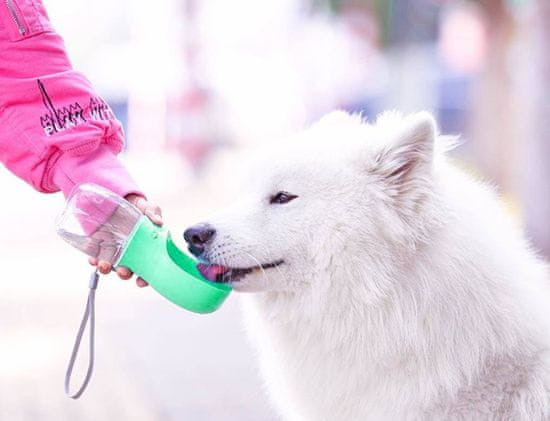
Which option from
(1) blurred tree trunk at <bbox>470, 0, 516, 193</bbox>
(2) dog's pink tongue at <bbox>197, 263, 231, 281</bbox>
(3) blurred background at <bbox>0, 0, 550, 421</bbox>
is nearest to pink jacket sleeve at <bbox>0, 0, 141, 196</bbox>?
(2) dog's pink tongue at <bbox>197, 263, 231, 281</bbox>

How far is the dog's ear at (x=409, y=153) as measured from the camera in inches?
123

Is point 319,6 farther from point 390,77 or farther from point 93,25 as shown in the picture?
point 93,25

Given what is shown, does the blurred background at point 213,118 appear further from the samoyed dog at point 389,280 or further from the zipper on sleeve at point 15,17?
the zipper on sleeve at point 15,17

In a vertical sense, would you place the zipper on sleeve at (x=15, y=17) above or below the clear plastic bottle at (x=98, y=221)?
above

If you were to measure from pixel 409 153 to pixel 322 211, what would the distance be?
0.35 metres

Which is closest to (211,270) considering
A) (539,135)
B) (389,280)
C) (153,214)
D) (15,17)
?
(153,214)

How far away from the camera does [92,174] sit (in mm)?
3332

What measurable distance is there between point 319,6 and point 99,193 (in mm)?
14876

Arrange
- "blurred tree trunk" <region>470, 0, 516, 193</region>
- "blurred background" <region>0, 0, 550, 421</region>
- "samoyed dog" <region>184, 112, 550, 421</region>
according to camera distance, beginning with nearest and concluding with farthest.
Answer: "samoyed dog" <region>184, 112, 550, 421</region>, "blurred background" <region>0, 0, 550, 421</region>, "blurred tree trunk" <region>470, 0, 516, 193</region>

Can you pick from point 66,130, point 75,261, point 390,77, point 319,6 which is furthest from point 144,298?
point 390,77

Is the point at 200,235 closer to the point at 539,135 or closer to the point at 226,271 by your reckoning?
the point at 226,271

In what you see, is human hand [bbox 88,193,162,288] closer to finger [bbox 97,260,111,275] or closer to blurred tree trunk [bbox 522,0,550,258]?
finger [bbox 97,260,111,275]

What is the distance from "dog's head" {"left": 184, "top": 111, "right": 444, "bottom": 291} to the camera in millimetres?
3180

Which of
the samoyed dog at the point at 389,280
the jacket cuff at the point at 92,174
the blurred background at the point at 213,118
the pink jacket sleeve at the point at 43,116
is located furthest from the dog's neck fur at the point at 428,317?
the blurred background at the point at 213,118
